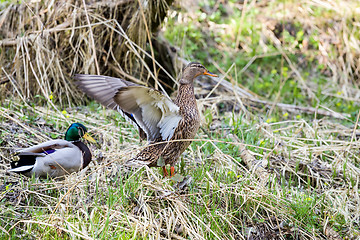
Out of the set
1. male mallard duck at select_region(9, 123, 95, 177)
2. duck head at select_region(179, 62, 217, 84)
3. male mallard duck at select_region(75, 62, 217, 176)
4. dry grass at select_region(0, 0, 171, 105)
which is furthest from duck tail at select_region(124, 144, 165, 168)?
dry grass at select_region(0, 0, 171, 105)

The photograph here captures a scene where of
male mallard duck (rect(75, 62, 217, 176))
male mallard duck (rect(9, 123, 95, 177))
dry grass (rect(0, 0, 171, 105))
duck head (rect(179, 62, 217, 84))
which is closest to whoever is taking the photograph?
male mallard duck (rect(75, 62, 217, 176))

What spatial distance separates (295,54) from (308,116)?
6.39 feet

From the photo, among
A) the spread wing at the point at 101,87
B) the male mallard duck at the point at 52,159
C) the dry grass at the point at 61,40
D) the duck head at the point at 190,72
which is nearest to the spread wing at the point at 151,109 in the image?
the spread wing at the point at 101,87

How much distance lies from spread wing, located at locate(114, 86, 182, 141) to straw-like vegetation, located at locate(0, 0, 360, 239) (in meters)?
0.35

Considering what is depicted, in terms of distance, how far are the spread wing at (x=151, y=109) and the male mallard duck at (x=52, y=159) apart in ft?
1.83

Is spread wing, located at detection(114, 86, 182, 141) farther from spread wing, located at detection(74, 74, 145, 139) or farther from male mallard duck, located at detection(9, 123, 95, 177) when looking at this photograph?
male mallard duck, located at detection(9, 123, 95, 177)

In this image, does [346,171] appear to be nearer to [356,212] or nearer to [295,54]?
[356,212]

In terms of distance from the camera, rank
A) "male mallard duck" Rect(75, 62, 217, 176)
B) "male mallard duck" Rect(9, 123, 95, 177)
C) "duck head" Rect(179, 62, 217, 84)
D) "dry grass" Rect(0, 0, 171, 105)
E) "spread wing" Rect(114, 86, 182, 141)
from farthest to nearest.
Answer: "dry grass" Rect(0, 0, 171, 105)
"duck head" Rect(179, 62, 217, 84)
"male mallard duck" Rect(9, 123, 95, 177)
"male mallard duck" Rect(75, 62, 217, 176)
"spread wing" Rect(114, 86, 182, 141)

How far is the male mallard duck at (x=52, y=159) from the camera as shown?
3.51 meters

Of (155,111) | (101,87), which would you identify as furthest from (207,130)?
(101,87)

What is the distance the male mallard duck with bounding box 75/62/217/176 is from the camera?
332 cm

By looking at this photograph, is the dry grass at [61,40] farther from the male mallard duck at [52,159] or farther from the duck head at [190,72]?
the male mallard duck at [52,159]

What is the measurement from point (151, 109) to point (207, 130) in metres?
1.41

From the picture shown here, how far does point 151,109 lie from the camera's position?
3406 mm
